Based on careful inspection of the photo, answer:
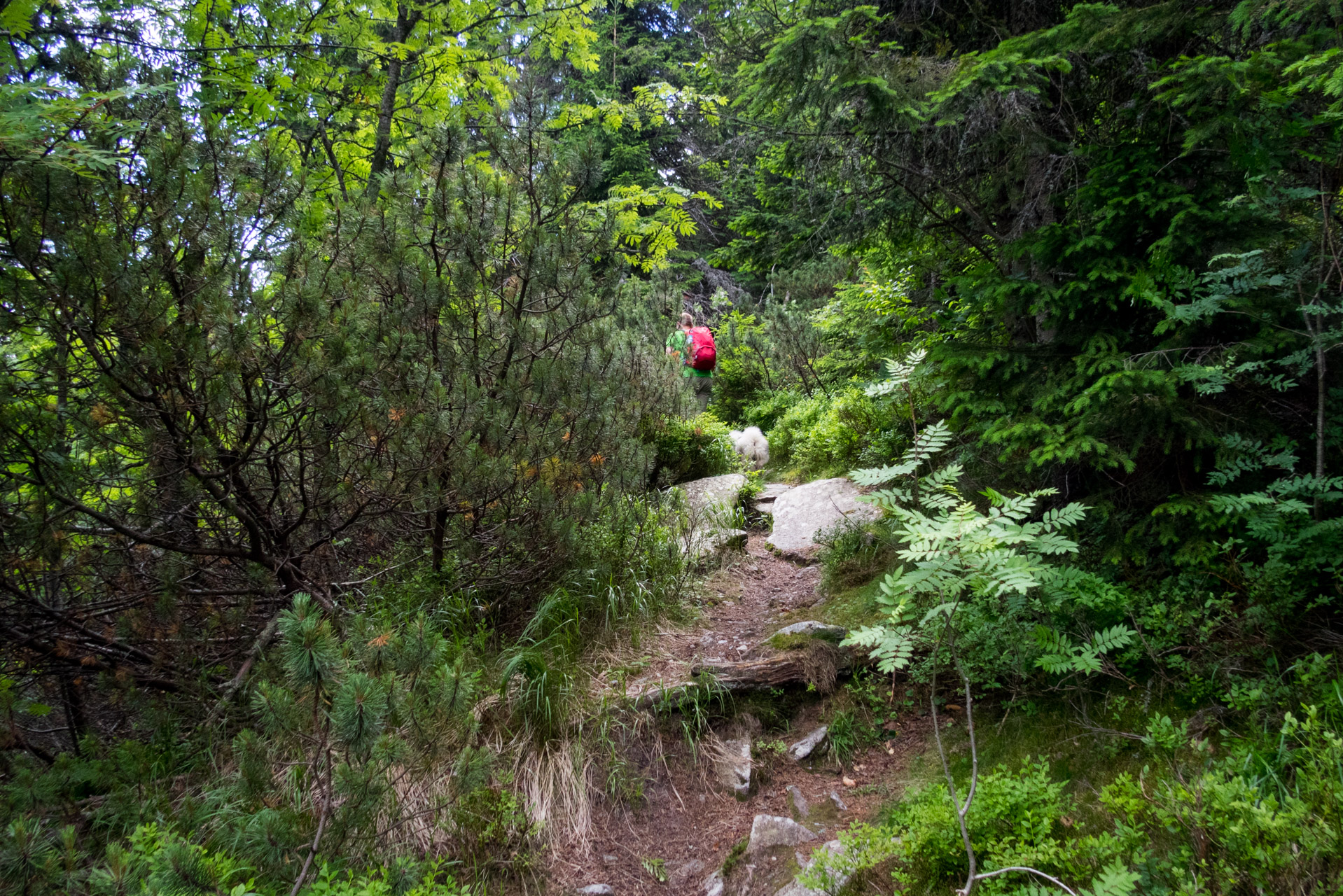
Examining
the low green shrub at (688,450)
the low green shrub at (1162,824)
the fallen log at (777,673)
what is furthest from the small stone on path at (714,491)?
the low green shrub at (1162,824)

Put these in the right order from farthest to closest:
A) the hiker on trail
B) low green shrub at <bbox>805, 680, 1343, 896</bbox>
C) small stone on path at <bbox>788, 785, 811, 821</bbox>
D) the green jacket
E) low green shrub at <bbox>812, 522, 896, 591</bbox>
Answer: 1. the hiker on trail
2. the green jacket
3. low green shrub at <bbox>812, 522, 896, 591</bbox>
4. small stone on path at <bbox>788, 785, 811, 821</bbox>
5. low green shrub at <bbox>805, 680, 1343, 896</bbox>

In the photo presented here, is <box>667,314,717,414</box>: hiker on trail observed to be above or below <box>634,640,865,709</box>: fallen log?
above

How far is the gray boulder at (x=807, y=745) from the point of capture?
3.49 meters

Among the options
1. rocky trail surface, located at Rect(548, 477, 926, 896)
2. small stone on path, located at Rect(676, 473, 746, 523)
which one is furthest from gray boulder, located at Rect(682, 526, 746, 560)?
rocky trail surface, located at Rect(548, 477, 926, 896)

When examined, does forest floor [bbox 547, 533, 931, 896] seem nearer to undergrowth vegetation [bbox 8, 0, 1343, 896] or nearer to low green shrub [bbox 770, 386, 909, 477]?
undergrowth vegetation [bbox 8, 0, 1343, 896]

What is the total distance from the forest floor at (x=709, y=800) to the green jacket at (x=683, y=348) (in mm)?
5329

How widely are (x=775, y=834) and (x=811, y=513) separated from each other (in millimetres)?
3653

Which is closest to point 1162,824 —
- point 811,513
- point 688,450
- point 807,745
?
point 807,745

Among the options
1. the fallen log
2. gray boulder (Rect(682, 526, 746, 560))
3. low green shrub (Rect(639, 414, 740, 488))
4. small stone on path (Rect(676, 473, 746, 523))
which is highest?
low green shrub (Rect(639, 414, 740, 488))

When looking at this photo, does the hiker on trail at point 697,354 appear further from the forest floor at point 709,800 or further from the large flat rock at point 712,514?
the forest floor at point 709,800

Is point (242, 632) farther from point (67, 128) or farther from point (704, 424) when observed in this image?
point (704, 424)

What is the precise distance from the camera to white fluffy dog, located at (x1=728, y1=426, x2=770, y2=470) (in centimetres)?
918

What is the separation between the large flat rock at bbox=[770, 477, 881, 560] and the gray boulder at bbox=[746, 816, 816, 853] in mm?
2779

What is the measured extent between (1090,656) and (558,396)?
10.5 ft
